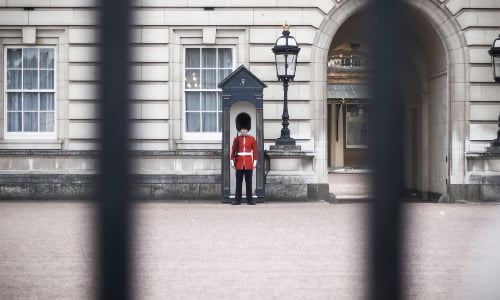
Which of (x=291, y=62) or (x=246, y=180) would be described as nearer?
(x=246, y=180)

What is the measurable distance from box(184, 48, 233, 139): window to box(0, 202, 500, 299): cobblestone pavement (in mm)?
4179

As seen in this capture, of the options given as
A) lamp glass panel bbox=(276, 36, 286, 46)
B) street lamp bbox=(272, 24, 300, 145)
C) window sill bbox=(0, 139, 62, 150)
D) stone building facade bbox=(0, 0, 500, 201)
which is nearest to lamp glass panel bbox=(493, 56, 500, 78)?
stone building facade bbox=(0, 0, 500, 201)

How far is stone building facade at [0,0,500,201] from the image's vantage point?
16094 millimetres

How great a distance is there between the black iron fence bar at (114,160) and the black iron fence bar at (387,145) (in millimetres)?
291

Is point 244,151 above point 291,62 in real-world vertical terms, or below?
below

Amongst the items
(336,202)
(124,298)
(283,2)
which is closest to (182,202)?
(336,202)

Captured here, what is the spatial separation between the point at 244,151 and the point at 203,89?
2537 mm

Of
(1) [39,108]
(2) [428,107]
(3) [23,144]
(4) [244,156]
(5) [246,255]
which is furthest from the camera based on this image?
(2) [428,107]

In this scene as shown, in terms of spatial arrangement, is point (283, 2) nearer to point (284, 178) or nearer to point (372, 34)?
point (284, 178)

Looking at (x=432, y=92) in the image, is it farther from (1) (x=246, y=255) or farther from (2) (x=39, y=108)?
(1) (x=246, y=255)

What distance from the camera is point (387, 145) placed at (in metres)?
0.83

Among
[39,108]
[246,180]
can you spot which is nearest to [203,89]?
[246,180]

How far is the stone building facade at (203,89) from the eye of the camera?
1609 centimetres

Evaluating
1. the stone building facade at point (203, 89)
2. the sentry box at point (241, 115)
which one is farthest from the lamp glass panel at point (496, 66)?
the sentry box at point (241, 115)
